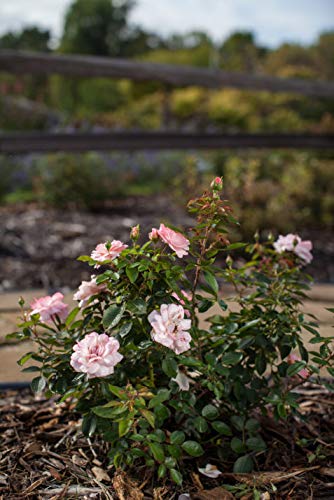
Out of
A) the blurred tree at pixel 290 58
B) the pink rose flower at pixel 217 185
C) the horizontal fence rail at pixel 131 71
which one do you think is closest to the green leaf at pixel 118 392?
the pink rose flower at pixel 217 185

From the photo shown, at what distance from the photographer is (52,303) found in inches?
58.2

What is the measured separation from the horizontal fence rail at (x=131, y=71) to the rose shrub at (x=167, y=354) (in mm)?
2735

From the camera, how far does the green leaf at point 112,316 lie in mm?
1288

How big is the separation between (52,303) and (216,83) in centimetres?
307

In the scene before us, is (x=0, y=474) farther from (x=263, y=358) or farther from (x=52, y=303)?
(x=263, y=358)

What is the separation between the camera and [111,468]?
1465mm

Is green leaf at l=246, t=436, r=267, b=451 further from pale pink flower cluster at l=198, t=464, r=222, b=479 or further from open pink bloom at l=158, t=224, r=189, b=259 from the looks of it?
open pink bloom at l=158, t=224, r=189, b=259

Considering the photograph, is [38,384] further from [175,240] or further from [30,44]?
[30,44]

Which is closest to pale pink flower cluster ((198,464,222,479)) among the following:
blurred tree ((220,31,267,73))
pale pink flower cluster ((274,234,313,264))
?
pale pink flower cluster ((274,234,313,264))

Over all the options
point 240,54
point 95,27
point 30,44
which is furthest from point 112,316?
point 95,27

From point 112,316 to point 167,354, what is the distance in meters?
0.15

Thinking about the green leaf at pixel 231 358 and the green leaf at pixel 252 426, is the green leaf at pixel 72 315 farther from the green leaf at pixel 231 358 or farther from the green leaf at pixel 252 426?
the green leaf at pixel 252 426

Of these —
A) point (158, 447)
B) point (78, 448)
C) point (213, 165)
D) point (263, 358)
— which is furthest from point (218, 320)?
point (213, 165)

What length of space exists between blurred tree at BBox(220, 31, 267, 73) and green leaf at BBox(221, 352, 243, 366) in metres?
22.3
